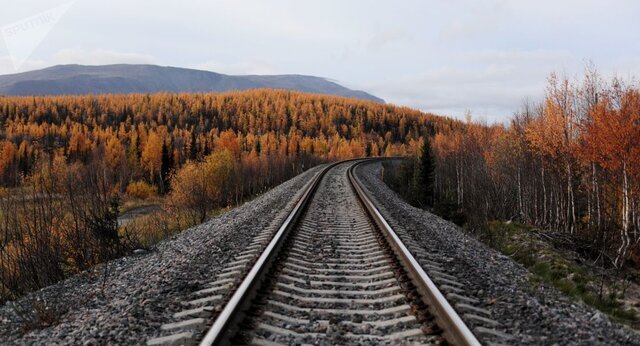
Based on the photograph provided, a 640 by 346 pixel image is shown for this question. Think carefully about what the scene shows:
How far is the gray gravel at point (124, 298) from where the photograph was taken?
12.7ft

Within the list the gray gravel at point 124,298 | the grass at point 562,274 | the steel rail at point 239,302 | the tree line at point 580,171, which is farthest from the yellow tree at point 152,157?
the steel rail at point 239,302

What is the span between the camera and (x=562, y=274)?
930cm

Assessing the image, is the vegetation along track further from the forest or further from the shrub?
the shrub

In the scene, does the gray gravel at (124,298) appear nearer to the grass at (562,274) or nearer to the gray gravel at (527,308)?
the gray gravel at (527,308)

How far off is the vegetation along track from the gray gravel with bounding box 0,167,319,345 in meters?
0.24

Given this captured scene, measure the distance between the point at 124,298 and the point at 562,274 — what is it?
836 centimetres

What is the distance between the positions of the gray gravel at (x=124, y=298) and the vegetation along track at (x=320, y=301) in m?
0.24

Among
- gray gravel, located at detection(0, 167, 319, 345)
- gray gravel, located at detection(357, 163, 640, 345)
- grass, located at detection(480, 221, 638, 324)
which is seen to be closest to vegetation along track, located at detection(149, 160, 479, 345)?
gray gravel, located at detection(0, 167, 319, 345)

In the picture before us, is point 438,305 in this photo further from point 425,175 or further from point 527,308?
point 425,175

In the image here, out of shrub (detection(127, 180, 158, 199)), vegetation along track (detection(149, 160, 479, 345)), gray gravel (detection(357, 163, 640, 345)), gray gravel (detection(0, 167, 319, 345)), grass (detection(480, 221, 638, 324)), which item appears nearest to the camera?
vegetation along track (detection(149, 160, 479, 345))

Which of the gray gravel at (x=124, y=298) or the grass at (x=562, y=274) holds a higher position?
the gray gravel at (x=124, y=298)

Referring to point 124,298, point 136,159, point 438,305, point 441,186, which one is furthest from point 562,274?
point 136,159

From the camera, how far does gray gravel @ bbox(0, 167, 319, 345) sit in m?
3.87

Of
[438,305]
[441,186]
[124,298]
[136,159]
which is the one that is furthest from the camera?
[136,159]
